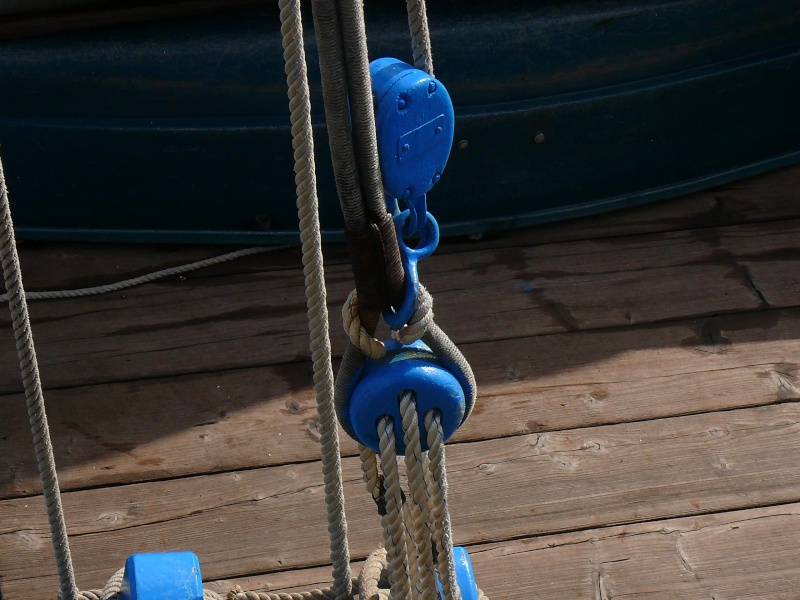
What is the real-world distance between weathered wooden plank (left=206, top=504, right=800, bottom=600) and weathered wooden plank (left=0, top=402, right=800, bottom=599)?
0.09ft

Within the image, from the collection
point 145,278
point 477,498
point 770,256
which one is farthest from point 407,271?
point 770,256

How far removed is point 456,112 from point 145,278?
879mm

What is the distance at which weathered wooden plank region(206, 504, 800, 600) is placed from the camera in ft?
5.22

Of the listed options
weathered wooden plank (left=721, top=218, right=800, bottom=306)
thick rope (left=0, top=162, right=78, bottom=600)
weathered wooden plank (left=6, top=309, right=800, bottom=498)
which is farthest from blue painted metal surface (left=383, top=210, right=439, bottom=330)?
weathered wooden plank (left=721, top=218, right=800, bottom=306)

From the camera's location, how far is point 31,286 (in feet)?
7.43

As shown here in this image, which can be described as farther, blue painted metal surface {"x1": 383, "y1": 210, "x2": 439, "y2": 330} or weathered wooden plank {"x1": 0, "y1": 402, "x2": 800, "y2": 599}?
weathered wooden plank {"x1": 0, "y1": 402, "x2": 800, "y2": 599}

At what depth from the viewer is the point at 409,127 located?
0.91m

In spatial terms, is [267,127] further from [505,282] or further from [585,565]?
[585,565]

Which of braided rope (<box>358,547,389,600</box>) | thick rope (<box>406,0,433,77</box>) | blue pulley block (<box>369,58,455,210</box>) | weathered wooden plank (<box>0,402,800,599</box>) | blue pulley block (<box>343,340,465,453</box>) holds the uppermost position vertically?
thick rope (<box>406,0,433,77</box>)

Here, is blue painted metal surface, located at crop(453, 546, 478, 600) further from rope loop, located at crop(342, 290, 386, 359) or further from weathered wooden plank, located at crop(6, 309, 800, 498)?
weathered wooden plank, located at crop(6, 309, 800, 498)

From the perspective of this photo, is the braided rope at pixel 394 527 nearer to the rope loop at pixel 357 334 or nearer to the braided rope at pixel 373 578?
the rope loop at pixel 357 334

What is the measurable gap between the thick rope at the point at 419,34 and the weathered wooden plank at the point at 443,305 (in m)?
1.17

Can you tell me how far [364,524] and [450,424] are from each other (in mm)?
747

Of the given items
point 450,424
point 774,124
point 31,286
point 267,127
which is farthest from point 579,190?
point 450,424
